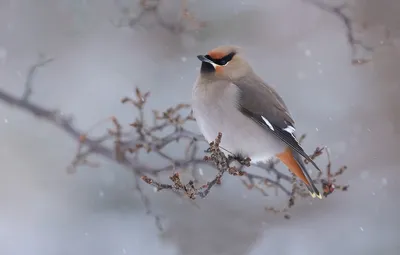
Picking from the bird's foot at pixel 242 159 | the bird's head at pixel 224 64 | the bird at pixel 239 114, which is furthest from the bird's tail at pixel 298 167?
the bird's head at pixel 224 64

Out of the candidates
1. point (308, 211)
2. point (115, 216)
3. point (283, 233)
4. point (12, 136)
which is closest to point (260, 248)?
point (283, 233)

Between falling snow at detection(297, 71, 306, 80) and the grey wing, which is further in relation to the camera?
falling snow at detection(297, 71, 306, 80)

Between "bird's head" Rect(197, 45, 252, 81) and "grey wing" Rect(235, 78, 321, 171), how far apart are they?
0.06 meters

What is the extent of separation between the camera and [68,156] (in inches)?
286

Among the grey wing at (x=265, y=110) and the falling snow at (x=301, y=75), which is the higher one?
the grey wing at (x=265, y=110)

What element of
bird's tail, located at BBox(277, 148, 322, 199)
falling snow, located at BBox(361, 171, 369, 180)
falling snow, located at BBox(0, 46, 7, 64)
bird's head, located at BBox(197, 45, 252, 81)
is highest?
bird's head, located at BBox(197, 45, 252, 81)

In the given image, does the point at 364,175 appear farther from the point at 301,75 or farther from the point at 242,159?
the point at 242,159

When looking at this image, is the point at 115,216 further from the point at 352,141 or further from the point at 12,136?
the point at 352,141

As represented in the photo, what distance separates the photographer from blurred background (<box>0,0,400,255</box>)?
7.06m

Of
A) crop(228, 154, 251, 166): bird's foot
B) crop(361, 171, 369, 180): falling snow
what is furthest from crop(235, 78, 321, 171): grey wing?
crop(361, 171, 369, 180): falling snow

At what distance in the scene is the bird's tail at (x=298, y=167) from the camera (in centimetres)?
294

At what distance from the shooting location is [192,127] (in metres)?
6.71

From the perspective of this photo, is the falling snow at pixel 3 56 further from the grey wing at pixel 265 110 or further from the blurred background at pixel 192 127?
the grey wing at pixel 265 110

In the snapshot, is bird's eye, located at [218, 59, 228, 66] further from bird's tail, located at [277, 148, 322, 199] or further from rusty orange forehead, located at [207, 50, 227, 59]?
bird's tail, located at [277, 148, 322, 199]
